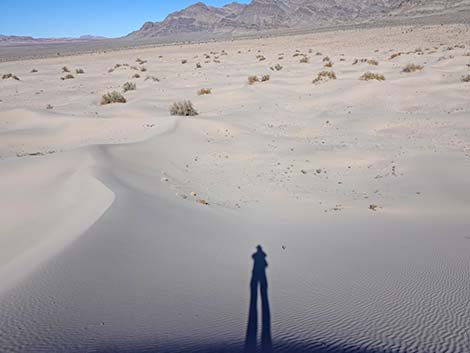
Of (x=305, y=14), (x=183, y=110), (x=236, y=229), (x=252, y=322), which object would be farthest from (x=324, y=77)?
(x=305, y=14)

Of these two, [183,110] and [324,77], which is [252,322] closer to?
[183,110]

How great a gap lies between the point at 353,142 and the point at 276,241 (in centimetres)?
583

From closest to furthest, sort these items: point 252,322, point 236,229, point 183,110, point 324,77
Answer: point 252,322, point 236,229, point 183,110, point 324,77

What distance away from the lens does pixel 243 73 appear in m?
24.7

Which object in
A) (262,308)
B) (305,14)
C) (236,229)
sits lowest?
(236,229)

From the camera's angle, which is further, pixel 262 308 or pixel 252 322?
pixel 262 308

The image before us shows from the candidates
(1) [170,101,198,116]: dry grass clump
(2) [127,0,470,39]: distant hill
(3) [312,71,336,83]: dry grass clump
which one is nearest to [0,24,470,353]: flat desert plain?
(1) [170,101,198,116]: dry grass clump

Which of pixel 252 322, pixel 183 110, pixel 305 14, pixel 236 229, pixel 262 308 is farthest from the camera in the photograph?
pixel 305 14

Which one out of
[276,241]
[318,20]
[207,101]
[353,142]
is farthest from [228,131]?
[318,20]

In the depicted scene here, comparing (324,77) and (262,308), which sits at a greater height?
(324,77)

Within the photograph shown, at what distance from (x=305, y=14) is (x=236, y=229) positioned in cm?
14265

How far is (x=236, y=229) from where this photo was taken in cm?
585

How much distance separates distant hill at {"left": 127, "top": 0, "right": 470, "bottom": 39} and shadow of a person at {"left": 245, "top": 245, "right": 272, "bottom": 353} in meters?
103

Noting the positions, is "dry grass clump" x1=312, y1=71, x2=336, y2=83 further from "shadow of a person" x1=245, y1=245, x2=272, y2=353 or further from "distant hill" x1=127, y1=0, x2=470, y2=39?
"distant hill" x1=127, y1=0, x2=470, y2=39
